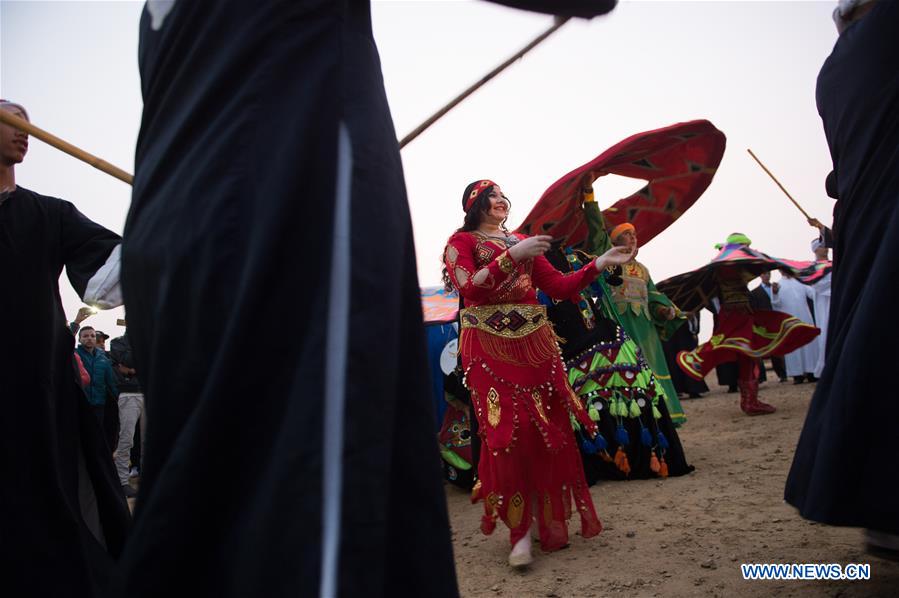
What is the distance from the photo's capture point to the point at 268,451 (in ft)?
3.46

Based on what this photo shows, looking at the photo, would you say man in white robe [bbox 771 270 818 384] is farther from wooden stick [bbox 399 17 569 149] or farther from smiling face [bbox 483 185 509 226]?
wooden stick [bbox 399 17 569 149]

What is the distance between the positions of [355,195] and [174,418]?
46cm

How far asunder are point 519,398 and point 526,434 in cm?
19

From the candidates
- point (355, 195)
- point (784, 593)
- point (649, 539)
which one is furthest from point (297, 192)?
point (649, 539)

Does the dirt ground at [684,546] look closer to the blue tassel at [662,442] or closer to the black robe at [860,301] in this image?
the blue tassel at [662,442]

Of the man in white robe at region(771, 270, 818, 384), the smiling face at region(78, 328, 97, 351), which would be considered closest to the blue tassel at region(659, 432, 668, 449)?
the smiling face at region(78, 328, 97, 351)

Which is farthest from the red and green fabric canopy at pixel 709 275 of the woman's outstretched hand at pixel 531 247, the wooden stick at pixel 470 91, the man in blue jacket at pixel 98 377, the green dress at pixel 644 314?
the wooden stick at pixel 470 91

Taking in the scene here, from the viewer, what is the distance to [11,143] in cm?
221

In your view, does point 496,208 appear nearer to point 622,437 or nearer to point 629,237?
point 629,237

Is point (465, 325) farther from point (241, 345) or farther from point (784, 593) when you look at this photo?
point (241, 345)

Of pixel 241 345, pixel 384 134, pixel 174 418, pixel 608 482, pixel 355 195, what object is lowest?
pixel 608 482

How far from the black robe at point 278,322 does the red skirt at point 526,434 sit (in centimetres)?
220

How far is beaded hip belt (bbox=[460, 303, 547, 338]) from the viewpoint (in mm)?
3428

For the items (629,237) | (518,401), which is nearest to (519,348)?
(518,401)
